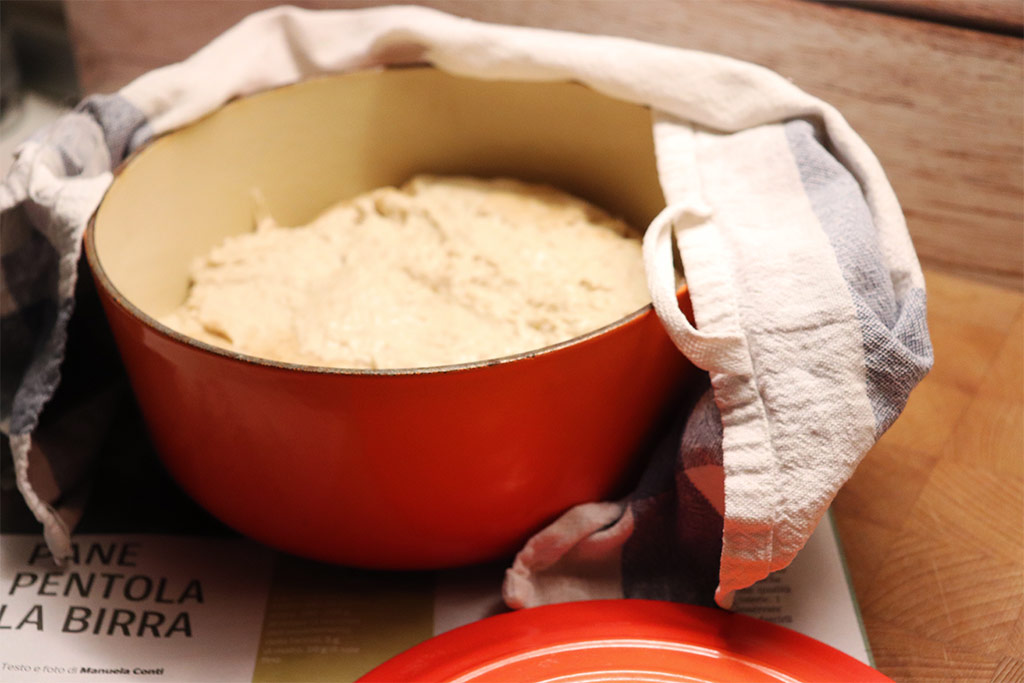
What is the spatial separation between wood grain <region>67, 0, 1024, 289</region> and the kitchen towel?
108mm

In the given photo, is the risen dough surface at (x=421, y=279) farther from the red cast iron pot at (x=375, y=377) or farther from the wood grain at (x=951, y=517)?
the wood grain at (x=951, y=517)

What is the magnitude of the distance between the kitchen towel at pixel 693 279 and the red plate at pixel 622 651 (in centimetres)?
3

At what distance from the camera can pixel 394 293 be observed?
2.05ft

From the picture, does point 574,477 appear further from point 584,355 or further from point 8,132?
point 8,132

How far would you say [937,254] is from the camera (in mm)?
747

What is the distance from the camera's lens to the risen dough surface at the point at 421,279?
1.92 feet

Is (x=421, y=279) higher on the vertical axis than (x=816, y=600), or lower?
higher

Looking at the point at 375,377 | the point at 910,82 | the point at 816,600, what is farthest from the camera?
the point at 910,82

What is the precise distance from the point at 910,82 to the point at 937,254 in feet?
0.49

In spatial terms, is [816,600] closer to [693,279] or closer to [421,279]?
[693,279]

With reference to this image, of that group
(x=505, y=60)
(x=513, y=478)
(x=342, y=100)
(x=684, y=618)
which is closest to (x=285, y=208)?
(x=342, y=100)

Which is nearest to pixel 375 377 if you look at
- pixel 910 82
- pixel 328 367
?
pixel 328 367

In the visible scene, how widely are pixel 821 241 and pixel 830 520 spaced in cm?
20

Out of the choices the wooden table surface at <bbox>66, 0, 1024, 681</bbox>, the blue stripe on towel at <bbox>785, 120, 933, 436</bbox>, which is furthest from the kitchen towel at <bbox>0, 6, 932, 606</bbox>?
the wooden table surface at <bbox>66, 0, 1024, 681</bbox>
